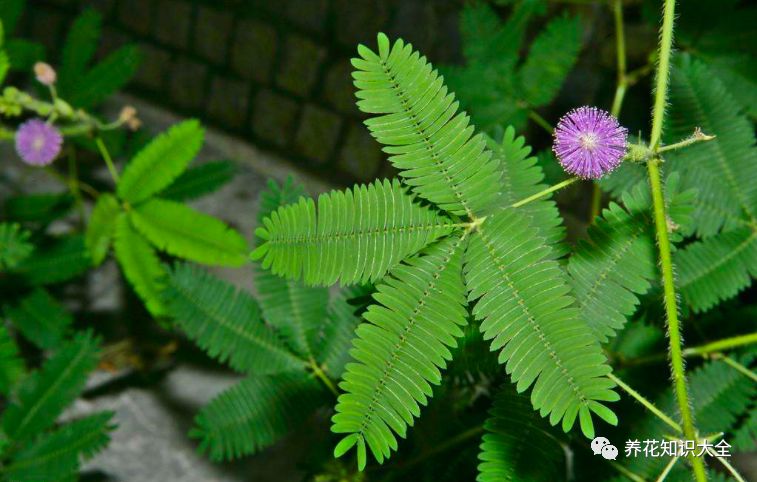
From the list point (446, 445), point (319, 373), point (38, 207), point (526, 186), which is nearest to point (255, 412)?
point (319, 373)

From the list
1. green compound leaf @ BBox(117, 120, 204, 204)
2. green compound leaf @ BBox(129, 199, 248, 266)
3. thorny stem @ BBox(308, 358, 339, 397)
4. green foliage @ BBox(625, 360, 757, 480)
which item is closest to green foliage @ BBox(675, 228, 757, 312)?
green foliage @ BBox(625, 360, 757, 480)

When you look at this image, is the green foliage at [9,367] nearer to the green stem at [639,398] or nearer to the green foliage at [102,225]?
the green foliage at [102,225]

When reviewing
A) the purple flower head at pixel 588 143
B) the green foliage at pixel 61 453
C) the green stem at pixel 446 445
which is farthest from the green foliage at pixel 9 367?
the purple flower head at pixel 588 143

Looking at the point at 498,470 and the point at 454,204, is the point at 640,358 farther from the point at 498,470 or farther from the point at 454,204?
the point at 454,204

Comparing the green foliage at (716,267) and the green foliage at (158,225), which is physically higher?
the green foliage at (716,267)

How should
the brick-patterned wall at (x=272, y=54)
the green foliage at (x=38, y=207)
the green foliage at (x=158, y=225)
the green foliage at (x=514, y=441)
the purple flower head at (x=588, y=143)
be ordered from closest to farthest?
the purple flower head at (x=588, y=143), the green foliage at (x=514, y=441), the green foliage at (x=158, y=225), the green foliage at (x=38, y=207), the brick-patterned wall at (x=272, y=54)

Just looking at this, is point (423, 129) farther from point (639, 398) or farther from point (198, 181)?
point (198, 181)
